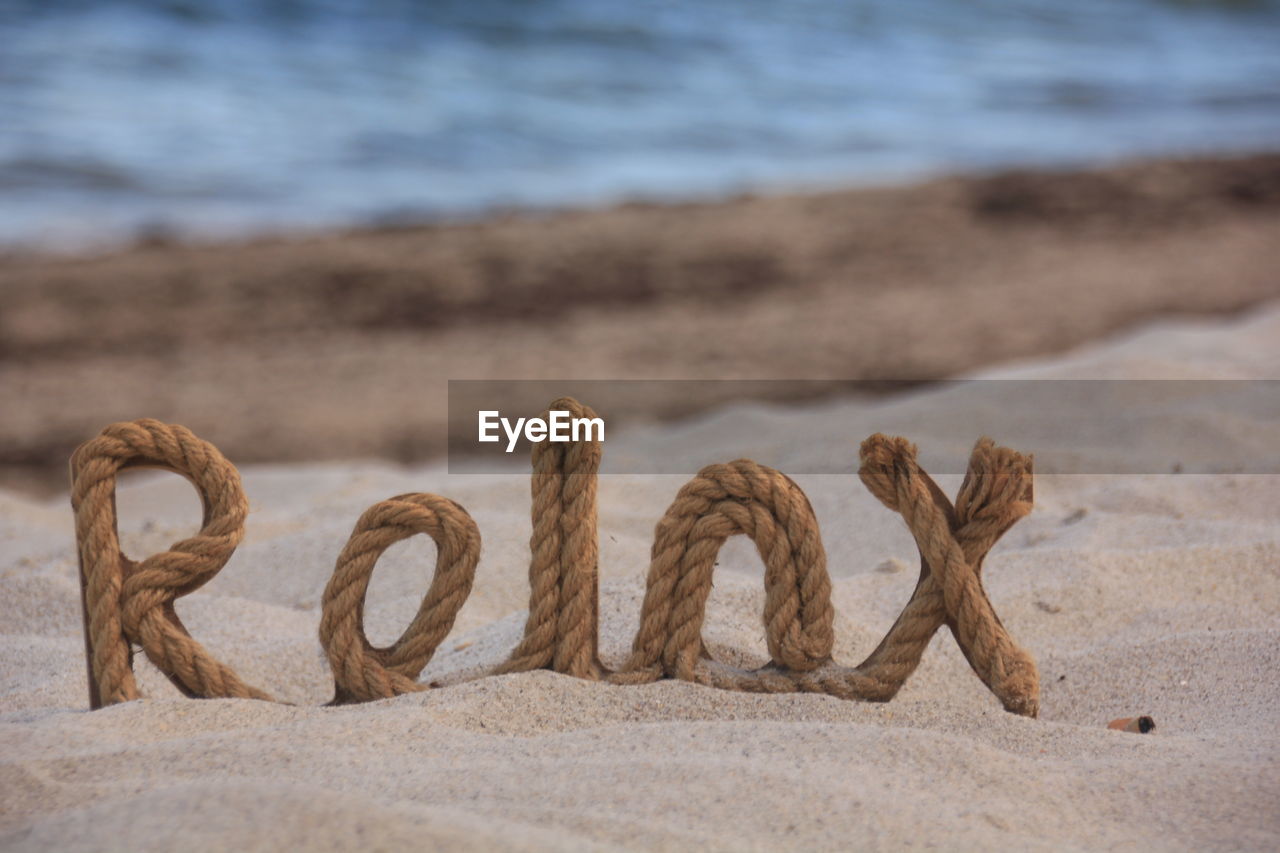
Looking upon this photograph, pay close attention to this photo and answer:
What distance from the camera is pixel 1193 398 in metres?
3.84

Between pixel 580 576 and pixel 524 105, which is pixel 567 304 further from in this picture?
pixel 524 105

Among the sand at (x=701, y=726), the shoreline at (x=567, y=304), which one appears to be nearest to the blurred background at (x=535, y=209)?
the shoreline at (x=567, y=304)

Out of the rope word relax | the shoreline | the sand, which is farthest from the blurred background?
the rope word relax

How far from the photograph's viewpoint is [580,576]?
1.86 m

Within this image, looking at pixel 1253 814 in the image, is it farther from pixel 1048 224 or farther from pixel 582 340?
pixel 1048 224

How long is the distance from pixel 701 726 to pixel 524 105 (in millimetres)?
10400

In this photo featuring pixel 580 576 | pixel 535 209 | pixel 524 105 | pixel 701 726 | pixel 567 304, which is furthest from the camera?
pixel 524 105

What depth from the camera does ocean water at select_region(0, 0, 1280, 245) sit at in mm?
8734

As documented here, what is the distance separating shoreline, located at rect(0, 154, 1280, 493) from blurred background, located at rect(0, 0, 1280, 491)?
25 mm

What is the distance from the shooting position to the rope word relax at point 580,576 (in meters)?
1.82

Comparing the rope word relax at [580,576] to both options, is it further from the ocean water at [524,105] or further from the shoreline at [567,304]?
the ocean water at [524,105]

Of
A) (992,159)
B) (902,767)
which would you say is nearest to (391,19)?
(992,159)

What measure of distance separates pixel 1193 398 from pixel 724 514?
8.44ft

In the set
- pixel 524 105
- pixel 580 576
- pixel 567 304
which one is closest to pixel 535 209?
pixel 567 304
